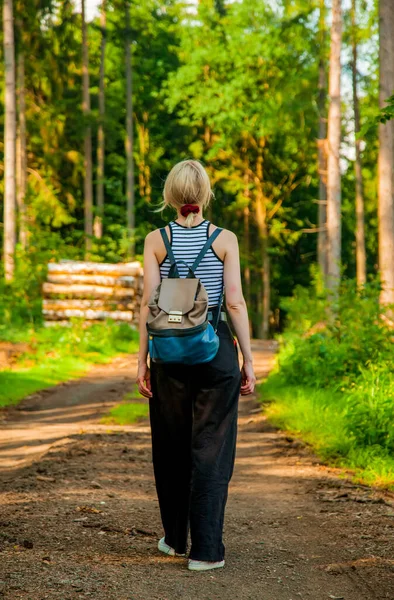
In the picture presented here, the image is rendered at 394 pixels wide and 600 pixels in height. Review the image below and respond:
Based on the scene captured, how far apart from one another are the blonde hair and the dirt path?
1.94 m

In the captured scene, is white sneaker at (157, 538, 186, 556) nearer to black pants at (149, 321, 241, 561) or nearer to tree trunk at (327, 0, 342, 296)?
black pants at (149, 321, 241, 561)

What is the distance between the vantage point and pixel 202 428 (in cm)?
511

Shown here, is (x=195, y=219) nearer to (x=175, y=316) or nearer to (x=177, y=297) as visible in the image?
(x=177, y=297)

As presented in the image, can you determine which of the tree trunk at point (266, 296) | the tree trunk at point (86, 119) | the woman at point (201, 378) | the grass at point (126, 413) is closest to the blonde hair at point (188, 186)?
the woman at point (201, 378)

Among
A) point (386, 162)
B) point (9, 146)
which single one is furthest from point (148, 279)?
point (9, 146)

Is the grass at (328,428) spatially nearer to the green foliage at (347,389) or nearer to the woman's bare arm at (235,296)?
the green foliage at (347,389)

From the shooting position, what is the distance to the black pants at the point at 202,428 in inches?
199

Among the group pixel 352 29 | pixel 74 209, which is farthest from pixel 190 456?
pixel 74 209

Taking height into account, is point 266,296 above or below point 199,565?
above

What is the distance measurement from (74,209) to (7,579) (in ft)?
129

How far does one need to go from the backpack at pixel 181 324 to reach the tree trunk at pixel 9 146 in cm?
1987

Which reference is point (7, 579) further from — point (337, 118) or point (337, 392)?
point (337, 118)

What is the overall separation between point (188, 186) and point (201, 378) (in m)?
1.06

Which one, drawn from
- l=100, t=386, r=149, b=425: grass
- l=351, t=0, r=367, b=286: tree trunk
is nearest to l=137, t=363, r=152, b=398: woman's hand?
l=100, t=386, r=149, b=425: grass
